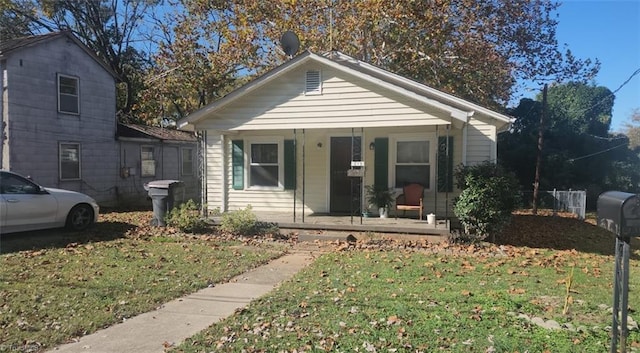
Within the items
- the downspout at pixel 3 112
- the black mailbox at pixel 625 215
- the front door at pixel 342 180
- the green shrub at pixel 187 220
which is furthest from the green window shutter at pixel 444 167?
the downspout at pixel 3 112

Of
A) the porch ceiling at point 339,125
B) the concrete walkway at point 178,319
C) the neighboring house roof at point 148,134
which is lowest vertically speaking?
the concrete walkway at point 178,319

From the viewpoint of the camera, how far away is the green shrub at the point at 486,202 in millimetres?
9109

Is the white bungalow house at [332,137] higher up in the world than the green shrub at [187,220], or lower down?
higher up

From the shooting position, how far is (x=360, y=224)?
1017 cm

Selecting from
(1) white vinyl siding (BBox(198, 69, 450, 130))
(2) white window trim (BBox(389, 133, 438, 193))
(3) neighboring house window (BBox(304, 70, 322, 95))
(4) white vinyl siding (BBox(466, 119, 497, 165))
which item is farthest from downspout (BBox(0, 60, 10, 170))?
(4) white vinyl siding (BBox(466, 119, 497, 165))

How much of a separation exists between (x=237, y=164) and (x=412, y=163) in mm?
4908

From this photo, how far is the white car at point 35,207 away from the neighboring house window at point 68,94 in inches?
256

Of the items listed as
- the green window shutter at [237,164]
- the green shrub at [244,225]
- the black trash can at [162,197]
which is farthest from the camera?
the green window shutter at [237,164]

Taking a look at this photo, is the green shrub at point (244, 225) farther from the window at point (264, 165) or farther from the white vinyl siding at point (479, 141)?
the white vinyl siding at point (479, 141)

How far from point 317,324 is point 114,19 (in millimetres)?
25942

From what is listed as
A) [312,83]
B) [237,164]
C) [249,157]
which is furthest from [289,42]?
[237,164]

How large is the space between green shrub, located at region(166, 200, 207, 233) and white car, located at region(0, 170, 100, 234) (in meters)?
2.09

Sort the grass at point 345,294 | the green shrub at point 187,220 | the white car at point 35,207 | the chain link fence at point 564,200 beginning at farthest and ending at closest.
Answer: the chain link fence at point 564,200, the green shrub at point 187,220, the white car at point 35,207, the grass at point 345,294

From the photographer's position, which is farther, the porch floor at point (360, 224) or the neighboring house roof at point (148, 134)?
the neighboring house roof at point (148, 134)
